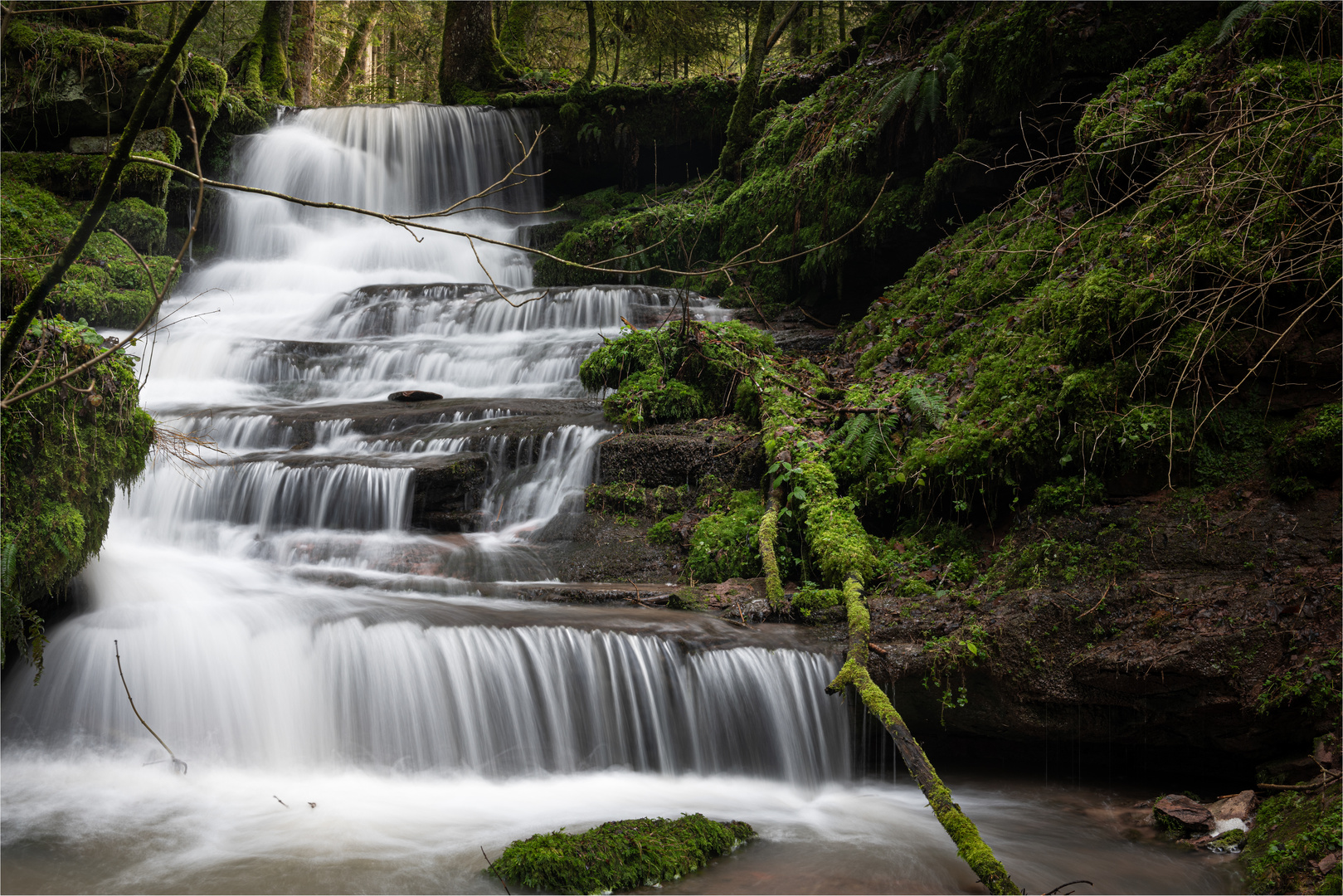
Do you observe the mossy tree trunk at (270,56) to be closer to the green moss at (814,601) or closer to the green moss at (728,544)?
the green moss at (728,544)

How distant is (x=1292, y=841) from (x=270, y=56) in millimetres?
23103

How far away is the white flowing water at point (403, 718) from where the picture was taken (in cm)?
386

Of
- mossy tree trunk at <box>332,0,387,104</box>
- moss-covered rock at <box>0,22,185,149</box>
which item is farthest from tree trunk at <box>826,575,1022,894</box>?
mossy tree trunk at <box>332,0,387,104</box>

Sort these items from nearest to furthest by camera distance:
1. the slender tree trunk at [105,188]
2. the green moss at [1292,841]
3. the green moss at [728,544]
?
1. the slender tree trunk at [105,188]
2. the green moss at [1292,841]
3. the green moss at [728,544]

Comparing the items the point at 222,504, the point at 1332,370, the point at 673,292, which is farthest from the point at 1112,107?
the point at 222,504

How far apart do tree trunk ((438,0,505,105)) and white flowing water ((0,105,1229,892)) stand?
46.6 ft

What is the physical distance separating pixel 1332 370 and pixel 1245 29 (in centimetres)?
251

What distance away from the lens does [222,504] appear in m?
7.54

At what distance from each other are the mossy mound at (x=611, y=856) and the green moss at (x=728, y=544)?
8.98 feet

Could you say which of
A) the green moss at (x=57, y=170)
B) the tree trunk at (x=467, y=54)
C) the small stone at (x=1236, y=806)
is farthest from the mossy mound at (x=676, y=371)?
the tree trunk at (x=467, y=54)

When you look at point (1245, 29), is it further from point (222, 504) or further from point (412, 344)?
point (412, 344)

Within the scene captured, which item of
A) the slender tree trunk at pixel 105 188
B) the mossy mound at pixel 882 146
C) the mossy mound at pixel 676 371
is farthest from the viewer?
the mossy mound at pixel 676 371

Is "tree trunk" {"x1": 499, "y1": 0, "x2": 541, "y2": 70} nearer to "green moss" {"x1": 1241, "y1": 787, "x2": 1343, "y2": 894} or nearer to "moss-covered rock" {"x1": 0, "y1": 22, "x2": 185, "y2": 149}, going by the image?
"moss-covered rock" {"x1": 0, "y1": 22, "x2": 185, "y2": 149}

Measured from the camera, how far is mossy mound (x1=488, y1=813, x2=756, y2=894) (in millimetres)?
3496
